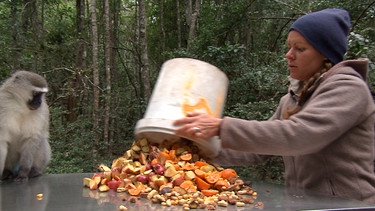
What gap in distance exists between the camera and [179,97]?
1924mm

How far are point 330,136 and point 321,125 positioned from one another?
68 mm

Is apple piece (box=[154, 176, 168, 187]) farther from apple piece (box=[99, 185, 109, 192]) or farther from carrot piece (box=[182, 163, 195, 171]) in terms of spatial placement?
apple piece (box=[99, 185, 109, 192])

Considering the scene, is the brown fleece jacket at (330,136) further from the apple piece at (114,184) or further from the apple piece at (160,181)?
the apple piece at (114,184)

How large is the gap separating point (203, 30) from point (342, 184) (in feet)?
20.0

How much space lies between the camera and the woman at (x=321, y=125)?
1740 millimetres

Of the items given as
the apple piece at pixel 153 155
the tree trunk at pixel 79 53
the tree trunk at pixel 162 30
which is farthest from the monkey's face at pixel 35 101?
the tree trunk at pixel 162 30

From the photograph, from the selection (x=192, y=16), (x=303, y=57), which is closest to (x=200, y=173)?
(x=303, y=57)

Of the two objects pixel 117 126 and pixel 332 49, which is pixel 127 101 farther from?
pixel 332 49

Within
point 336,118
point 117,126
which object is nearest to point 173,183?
point 336,118

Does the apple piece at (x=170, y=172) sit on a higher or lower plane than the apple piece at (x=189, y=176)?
higher

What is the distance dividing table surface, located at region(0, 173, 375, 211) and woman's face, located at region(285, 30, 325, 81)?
0.60 metres

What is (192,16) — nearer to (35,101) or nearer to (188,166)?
(35,101)

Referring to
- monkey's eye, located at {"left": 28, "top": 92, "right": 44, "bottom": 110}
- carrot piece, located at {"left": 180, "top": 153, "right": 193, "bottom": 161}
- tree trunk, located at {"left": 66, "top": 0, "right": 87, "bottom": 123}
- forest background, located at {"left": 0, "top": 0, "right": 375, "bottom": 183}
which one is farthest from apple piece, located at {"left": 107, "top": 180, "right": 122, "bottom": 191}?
tree trunk, located at {"left": 66, "top": 0, "right": 87, "bottom": 123}

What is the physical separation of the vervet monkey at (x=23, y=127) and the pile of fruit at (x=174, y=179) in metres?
1.23
